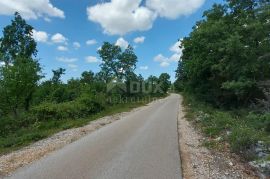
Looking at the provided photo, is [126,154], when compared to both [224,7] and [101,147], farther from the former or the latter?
[224,7]

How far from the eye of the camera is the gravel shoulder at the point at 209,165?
7.70m

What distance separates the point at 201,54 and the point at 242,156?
17.9m

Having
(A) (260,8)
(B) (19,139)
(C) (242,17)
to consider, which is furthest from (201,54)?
(B) (19,139)

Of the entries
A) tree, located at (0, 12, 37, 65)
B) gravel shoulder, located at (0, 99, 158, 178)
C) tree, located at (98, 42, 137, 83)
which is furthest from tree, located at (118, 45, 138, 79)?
gravel shoulder, located at (0, 99, 158, 178)

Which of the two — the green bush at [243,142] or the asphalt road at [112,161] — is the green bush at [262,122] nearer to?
the green bush at [243,142]

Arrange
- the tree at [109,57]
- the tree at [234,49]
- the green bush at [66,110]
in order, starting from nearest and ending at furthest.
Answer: the green bush at [66,110], the tree at [234,49], the tree at [109,57]

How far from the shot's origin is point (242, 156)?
9.62 meters

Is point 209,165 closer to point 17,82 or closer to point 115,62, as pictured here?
point 17,82

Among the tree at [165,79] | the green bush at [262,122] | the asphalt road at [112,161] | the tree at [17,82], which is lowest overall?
the asphalt road at [112,161]

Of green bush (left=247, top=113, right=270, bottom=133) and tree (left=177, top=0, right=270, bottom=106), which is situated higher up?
tree (left=177, top=0, right=270, bottom=106)

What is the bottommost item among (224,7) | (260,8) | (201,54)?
(201,54)

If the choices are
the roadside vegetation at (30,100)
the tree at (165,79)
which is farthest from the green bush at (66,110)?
the tree at (165,79)

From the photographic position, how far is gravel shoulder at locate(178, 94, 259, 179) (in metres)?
7.70

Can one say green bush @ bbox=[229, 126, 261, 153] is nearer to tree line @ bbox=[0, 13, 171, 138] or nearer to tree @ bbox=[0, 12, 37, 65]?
tree line @ bbox=[0, 13, 171, 138]
